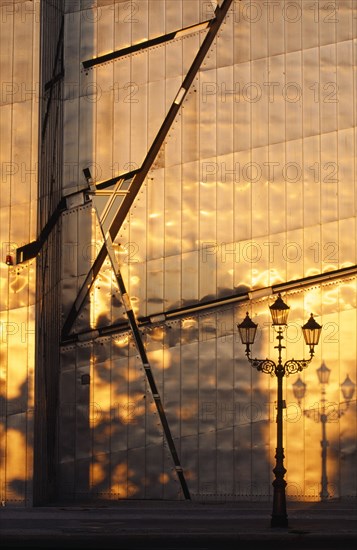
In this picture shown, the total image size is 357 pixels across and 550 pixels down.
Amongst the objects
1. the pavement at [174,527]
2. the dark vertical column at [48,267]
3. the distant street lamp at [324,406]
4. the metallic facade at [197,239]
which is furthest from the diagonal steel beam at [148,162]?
the distant street lamp at [324,406]

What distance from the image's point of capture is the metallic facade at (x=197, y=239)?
2858 centimetres

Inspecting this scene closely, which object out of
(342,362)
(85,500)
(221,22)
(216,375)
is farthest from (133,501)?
(221,22)

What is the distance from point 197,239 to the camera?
28812 millimetres

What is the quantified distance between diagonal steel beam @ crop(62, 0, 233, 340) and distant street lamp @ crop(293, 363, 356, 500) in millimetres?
4770

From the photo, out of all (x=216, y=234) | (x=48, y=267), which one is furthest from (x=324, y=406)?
(x=48, y=267)

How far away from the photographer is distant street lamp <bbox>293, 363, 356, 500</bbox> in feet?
93.6

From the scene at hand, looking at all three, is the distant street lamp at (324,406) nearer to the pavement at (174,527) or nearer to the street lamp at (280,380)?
the pavement at (174,527)

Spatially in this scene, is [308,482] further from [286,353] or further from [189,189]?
[189,189]

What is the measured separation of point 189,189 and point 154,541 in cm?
867

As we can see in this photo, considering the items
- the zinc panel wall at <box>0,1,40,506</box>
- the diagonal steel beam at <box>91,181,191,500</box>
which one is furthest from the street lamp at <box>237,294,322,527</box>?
the zinc panel wall at <box>0,1,40,506</box>

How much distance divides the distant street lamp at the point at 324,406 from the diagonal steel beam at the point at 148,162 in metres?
4.77

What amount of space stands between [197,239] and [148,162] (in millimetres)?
1900

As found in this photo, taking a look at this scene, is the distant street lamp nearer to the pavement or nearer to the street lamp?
the pavement

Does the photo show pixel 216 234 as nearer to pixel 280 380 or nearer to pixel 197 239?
pixel 197 239
